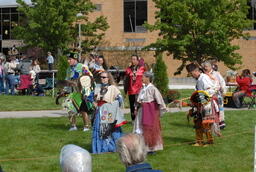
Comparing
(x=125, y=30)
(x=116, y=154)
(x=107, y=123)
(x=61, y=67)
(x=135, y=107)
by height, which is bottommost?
(x=116, y=154)

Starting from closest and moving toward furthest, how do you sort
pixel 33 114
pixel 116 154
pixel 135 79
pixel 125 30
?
pixel 116 154 < pixel 135 79 < pixel 33 114 < pixel 125 30

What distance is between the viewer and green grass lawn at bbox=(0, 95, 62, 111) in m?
18.7

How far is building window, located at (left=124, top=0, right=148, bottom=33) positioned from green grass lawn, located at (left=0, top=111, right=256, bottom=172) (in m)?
29.0

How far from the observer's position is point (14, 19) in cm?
5684

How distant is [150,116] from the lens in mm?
10539

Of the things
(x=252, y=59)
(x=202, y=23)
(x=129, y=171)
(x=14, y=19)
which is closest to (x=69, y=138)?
(x=129, y=171)

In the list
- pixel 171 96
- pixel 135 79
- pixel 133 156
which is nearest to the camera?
pixel 133 156

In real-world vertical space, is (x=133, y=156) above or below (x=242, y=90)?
above

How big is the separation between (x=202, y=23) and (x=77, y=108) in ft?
57.0

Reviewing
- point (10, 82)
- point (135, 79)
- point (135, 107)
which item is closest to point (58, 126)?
point (135, 79)

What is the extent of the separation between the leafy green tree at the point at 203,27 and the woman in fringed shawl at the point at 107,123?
1827 cm

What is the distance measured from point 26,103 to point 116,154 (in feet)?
34.0

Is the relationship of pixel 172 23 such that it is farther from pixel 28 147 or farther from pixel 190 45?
pixel 28 147

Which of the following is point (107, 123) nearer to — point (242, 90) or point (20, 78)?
point (242, 90)
